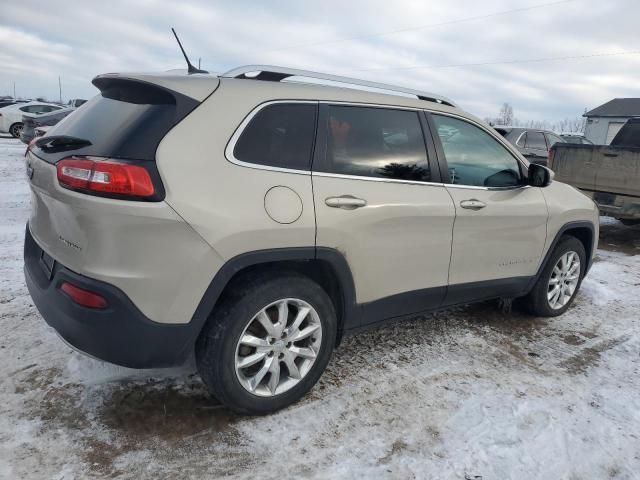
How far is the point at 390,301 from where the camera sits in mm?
3143

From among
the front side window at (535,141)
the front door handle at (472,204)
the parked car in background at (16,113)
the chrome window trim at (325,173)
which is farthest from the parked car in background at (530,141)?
the parked car in background at (16,113)

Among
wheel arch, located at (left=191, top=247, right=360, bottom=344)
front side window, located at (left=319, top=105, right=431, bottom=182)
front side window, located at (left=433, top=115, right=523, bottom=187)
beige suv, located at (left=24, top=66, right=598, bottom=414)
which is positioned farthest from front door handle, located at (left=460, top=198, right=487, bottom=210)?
wheel arch, located at (left=191, top=247, right=360, bottom=344)

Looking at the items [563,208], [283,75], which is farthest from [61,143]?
[563,208]

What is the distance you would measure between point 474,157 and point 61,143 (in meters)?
2.66

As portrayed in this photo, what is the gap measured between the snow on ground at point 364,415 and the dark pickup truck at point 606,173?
364 cm

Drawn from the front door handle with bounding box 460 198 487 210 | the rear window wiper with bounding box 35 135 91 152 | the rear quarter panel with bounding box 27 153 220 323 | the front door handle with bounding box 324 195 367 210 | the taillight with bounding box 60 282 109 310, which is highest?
the rear window wiper with bounding box 35 135 91 152

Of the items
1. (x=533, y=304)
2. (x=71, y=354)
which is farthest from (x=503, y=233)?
(x=71, y=354)

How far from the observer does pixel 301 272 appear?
2836mm

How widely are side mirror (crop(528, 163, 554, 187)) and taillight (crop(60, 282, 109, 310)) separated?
3.17 meters

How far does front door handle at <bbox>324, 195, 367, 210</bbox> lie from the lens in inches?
106

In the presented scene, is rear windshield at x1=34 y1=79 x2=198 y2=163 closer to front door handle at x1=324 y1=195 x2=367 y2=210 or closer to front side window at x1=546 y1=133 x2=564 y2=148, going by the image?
front door handle at x1=324 y1=195 x2=367 y2=210

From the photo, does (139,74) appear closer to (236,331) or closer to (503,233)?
(236,331)

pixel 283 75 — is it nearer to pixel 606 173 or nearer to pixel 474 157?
pixel 474 157

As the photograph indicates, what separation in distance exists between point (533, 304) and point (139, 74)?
3.58 metres
